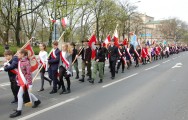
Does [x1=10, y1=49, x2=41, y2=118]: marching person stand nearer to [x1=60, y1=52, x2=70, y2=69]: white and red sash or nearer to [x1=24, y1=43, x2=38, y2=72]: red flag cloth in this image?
[x1=24, y1=43, x2=38, y2=72]: red flag cloth

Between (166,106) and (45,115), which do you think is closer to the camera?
(45,115)

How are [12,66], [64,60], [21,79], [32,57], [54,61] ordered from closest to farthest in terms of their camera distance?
[21,79] < [12,66] < [32,57] < [54,61] < [64,60]

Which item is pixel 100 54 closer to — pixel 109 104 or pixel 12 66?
pixel 109 104

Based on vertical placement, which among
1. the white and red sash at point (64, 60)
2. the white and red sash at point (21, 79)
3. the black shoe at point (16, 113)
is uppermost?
the white and red sash at point (64, 60)

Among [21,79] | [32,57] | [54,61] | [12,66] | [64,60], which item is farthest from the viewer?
[64,60]

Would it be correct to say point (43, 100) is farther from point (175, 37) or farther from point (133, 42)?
point (175, 37)

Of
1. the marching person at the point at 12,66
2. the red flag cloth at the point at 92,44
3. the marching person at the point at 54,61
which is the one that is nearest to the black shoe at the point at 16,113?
the marching person at the point at 12,66

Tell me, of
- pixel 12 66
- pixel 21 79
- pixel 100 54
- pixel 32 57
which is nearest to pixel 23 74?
pixel 21 79

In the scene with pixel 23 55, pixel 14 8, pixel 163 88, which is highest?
pixel 14 8

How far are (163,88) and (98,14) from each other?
47929 millimetres

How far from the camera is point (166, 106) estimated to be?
8008mm

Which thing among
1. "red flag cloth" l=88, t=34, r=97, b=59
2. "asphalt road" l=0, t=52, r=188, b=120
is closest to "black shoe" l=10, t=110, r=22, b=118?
"asphalt road" l=0, t=52, r=188, b=120

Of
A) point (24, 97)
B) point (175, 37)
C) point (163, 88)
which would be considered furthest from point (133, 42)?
point (175, 37)

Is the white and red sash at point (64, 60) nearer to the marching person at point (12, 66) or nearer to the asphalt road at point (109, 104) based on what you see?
the asphalt road at point (109, 104)
